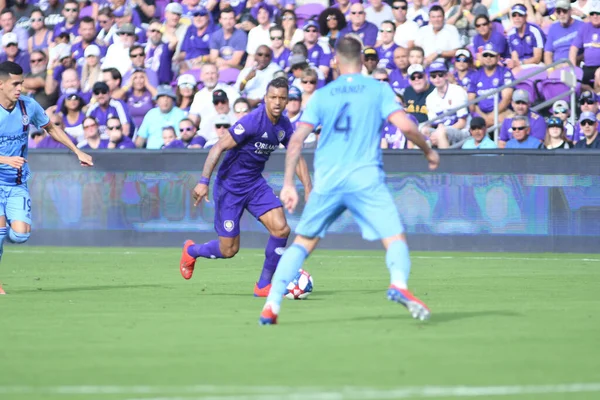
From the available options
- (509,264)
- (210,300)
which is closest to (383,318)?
(210,300)

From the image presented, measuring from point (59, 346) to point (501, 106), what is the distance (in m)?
13.0

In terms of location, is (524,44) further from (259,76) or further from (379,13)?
(259,76)

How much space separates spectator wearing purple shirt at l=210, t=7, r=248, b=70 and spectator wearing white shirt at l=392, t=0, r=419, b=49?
2890 mm

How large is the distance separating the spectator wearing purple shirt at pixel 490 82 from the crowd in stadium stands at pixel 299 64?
0.07ft

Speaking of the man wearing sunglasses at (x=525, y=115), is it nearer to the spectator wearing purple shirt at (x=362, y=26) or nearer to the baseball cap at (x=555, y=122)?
the baseball cap at (x=555, y=122)

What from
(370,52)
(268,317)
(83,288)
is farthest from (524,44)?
(268,317)

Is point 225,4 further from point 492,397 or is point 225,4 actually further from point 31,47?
point 492,397

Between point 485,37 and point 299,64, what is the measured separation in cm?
315

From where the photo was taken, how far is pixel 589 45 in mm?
20016

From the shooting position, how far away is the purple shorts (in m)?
12.5

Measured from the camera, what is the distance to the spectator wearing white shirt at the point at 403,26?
21859 mm

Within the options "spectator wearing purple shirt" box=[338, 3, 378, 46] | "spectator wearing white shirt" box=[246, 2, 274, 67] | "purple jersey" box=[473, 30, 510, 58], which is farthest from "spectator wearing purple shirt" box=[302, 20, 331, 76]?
"purple jersey" box=[473, 30, 510, 58]

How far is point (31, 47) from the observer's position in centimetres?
2611

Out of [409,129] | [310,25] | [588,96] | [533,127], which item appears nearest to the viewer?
[409,129]
